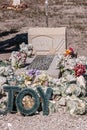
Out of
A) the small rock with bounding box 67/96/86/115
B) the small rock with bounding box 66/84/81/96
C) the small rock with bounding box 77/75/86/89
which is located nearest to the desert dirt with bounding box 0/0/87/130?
the small rock with bounding box 67/96/86/115

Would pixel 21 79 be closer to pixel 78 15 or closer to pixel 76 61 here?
pixel 76 61

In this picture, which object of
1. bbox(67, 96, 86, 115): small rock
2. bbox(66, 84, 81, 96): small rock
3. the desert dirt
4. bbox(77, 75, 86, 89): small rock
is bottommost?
the desert dirt

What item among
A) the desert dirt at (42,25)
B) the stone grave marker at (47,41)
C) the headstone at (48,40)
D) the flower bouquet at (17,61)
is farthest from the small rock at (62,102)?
the headstone at (48,40)

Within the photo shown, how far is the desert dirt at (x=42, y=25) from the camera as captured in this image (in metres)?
8.74

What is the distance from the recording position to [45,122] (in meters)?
8.83

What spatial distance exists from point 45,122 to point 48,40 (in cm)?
496

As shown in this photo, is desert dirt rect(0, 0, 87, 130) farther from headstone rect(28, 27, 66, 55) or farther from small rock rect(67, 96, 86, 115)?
headstone rect(28, 27, 66, 55)

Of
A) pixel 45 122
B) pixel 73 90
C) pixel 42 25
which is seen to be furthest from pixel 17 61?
pixel 42 25

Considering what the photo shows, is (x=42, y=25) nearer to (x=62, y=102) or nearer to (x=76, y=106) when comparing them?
(x=62, y=102)

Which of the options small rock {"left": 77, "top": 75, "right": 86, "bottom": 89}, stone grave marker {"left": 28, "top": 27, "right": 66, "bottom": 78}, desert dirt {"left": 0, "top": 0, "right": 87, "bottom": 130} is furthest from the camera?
stone grave marker {"left": 28, "top": 27, "right": 66, "bottom": 78}

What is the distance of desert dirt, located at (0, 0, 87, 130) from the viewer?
874cm

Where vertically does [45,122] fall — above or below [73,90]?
below

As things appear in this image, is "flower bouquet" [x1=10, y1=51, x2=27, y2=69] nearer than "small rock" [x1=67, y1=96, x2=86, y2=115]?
No

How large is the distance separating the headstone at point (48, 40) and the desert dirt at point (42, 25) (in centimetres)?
106
